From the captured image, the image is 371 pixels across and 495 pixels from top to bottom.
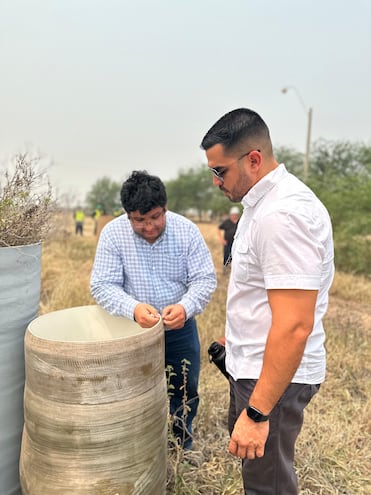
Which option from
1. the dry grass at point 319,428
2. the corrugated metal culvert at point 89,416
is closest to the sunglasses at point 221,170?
the corrugated metal culvert at point 89,416

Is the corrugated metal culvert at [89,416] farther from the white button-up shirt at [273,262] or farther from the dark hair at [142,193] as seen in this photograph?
the dark hair at [142,193]

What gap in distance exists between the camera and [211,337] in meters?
4.66

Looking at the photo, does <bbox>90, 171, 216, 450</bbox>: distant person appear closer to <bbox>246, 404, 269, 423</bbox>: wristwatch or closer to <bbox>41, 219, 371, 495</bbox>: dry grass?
<bbox>41, 219, 371, 495</bbox>: dry grass

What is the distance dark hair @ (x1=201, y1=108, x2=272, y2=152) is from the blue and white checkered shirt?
0.92 metres

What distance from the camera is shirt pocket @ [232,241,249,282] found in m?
1.56

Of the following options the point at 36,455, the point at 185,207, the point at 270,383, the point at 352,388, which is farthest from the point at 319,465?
the point at 185,207

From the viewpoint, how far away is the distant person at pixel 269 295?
1.38m

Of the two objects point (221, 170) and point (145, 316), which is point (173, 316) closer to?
point (145, 316)

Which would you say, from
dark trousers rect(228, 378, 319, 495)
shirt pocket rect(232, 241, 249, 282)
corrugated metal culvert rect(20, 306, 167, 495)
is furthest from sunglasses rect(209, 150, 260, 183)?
dark trousers rect(228, 378, 319, 495)

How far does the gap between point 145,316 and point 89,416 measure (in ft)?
1.88

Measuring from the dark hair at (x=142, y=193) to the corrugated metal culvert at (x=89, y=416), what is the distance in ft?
2.65

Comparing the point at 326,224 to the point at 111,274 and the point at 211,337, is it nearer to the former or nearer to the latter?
the point at 111,274

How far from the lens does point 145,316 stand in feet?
6.59

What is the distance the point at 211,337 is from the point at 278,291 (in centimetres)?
337
